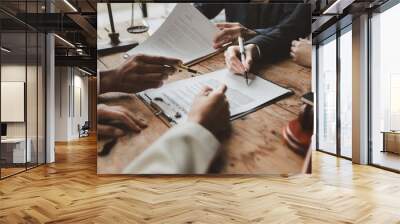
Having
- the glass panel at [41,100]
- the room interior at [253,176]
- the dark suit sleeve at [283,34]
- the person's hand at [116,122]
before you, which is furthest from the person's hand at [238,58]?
the glass panel at [41,100]

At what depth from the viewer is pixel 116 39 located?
20.0 feet

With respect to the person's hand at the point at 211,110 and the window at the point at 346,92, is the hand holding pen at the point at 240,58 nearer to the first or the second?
the person's hand at the point at 211,110

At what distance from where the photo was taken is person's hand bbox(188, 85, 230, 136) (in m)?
5.98

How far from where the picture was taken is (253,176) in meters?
6.25

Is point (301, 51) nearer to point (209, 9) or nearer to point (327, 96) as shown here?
point (209, 9)

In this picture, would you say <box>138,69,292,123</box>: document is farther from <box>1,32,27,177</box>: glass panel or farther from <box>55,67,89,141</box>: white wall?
<box>55,67,89,141</box>: white wall

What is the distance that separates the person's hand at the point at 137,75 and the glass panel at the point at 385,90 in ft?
13.5

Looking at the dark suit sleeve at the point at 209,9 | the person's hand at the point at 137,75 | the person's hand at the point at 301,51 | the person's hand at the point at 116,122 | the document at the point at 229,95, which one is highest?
the dark suit sleeve at the point at 209,9

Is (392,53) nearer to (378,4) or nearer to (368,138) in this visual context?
(378,4)

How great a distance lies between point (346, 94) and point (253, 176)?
389 cm

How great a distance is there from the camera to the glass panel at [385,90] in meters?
6.95

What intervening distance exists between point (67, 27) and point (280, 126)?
5.18 meters

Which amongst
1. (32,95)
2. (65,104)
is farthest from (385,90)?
(65,104)

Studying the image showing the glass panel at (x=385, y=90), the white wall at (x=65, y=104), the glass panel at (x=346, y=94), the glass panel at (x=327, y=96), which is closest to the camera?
the glass panel at (x=385, y=90)
